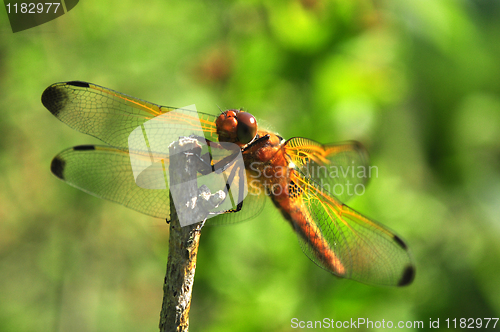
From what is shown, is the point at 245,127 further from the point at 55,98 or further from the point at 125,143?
the point at 55,98

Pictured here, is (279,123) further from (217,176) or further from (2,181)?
(2,181)

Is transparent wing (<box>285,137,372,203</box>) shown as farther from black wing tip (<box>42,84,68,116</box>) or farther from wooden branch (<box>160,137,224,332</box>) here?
black wing tip (<box>42,84,68,116</box>)


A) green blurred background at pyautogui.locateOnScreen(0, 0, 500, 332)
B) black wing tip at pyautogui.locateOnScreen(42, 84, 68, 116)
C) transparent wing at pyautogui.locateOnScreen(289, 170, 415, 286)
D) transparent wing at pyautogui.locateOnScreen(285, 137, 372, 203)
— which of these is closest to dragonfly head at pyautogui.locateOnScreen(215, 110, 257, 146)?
transparent wing at pyautogui.locateOnScreen(285, 137, 372, 203)

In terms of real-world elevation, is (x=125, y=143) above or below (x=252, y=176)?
above

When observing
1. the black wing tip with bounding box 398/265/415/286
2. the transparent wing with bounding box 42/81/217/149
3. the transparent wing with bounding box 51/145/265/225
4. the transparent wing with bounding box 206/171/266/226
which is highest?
the transparent wing with bounding box 42/81/217/149

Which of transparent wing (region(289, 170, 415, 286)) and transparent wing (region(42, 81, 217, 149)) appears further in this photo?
transparent wing (region(289, 170, 415, 286))

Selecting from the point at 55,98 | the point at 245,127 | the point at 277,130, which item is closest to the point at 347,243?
the point at 245,127

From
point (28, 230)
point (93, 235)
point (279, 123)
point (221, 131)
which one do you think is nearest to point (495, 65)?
point (279, 123)
